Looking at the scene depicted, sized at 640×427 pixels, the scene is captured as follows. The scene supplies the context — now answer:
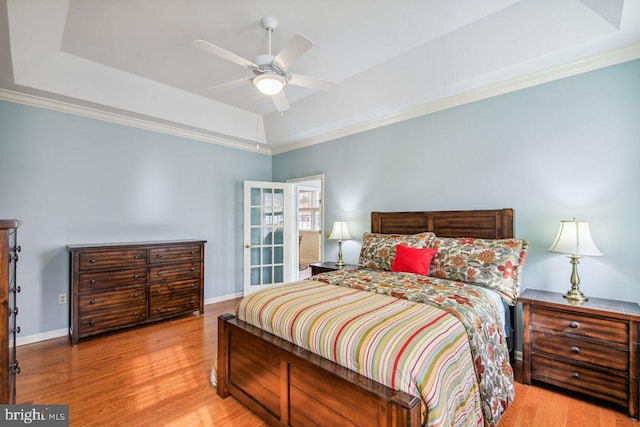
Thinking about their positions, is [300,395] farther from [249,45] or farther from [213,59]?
[213,59]

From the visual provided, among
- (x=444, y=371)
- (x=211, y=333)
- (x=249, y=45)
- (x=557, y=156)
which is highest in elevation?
(x=249, y=45)

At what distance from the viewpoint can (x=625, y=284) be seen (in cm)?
224

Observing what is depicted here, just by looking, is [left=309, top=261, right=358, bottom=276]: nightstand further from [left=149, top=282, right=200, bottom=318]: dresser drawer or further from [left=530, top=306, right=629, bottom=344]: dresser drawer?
[left=530, top=306, right=629, bottom=344]: dresser drawer

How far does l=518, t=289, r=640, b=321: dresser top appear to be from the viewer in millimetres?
1918

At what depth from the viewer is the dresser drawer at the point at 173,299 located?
3.50 metres

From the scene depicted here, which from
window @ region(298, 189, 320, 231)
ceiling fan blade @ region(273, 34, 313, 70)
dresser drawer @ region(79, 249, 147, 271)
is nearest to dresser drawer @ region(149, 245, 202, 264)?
dresser drawer @ region(79, 249, 147, 271)

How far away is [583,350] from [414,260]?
4.22 ft

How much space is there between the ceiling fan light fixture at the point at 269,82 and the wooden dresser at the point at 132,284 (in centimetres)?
235

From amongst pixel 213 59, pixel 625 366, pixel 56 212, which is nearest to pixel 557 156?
pixel 625 366

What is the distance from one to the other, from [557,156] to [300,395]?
2.79 meters

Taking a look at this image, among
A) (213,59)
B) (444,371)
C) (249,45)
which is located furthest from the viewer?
(213,59)

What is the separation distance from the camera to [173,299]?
3666 mm

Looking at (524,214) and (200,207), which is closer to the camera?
(524,214)

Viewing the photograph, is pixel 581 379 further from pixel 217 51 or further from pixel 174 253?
pixel 174 253
